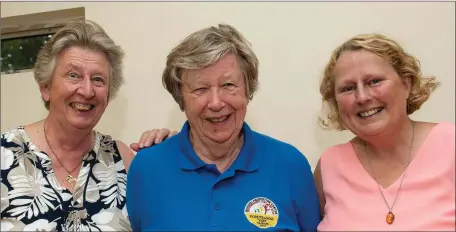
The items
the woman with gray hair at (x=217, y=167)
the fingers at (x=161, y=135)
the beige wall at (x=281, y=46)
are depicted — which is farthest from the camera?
the beige wall at (x=281, y=46)

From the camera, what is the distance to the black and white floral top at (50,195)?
62.1 inches

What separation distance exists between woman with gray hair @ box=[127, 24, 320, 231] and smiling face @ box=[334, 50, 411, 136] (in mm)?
262

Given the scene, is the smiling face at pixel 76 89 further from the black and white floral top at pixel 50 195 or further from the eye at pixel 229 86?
the eye at pixel 229 86

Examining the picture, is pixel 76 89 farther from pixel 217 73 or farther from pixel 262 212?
pixel 262 212

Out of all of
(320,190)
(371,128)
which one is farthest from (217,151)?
(371,128)

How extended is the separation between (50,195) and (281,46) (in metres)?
1.16

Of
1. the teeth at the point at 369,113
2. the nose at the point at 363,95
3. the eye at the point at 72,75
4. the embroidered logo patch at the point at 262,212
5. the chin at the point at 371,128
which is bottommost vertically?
the embroidered logo patch at the point at 262,212

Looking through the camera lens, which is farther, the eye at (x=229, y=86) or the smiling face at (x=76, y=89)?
the smiling face at (x=76, y=89)

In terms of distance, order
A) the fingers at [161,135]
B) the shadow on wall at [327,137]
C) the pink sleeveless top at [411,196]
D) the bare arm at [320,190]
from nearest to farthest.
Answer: the pink sleeveless top at [411,196], the bare arm at [320,190], the fingers at [161,135], the shadow on wall at [327,137]

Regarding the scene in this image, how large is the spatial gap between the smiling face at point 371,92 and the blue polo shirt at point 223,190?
0.85 ft

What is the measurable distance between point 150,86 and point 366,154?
1.15 m

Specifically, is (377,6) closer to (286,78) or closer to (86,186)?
(286,78)

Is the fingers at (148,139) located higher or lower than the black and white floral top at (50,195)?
higher

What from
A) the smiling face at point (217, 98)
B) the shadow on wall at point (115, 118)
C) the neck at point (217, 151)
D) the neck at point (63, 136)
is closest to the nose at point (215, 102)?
the smiling face at point (217, 98)
